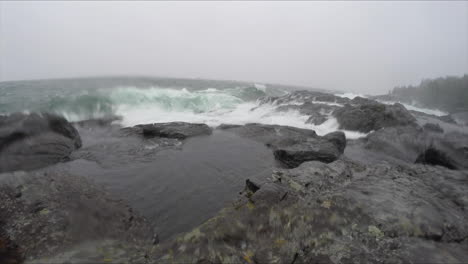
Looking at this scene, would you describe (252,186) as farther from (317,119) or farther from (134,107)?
(134,107)

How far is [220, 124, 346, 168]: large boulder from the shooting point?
6629 mm

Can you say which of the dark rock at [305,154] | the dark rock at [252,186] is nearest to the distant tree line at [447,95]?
the dark rock at [305,154]

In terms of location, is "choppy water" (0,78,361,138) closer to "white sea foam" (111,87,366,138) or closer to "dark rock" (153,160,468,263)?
"white sea foam" (111,87,366,138)

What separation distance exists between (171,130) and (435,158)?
36.9 ft

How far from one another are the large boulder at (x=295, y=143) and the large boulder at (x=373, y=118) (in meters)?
4.00

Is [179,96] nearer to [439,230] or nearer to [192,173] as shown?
[192,173]

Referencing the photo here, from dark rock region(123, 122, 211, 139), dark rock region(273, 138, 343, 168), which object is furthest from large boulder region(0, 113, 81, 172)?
dark rock region(273, 138, 343, 168)

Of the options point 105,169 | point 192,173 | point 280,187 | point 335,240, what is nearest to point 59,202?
point 105,169

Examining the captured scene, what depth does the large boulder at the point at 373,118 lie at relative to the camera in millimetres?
10867

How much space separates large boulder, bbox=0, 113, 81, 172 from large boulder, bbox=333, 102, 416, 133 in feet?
45.0

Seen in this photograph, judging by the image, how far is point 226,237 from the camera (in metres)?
2.25

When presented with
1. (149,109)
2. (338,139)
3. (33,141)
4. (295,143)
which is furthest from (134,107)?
(338,139)

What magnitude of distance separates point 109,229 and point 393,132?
11.5m

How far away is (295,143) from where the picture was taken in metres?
7.88
